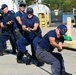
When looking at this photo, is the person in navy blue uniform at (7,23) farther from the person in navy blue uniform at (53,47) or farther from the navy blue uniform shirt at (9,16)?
the person in navy blue uniform at (53,47)

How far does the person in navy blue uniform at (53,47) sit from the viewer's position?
7480 millimetres

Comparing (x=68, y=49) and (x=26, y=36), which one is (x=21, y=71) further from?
(x=68, y=49)

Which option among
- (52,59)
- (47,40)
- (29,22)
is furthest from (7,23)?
(52,59)

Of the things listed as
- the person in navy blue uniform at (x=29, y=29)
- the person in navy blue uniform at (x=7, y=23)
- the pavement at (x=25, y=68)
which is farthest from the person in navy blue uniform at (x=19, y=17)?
the pavement at (x=25, y=68)

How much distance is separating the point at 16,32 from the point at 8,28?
0.67 m

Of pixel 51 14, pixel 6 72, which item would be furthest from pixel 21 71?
pixel 51 14

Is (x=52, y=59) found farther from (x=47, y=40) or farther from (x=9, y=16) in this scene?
(x=9, y=16)

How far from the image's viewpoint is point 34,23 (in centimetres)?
948

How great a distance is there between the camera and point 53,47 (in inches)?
304

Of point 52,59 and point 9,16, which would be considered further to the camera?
point 9,16

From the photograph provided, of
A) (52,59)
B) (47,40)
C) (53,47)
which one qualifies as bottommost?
(52,59)

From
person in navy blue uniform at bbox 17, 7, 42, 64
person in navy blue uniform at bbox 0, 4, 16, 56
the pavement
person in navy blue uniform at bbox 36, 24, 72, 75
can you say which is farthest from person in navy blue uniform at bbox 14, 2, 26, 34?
Answer: person in navy blue uniform at bbox 36, 24, 72, 75

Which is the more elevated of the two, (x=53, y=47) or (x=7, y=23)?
(x=7, y=23)

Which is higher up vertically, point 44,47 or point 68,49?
point 44,47
